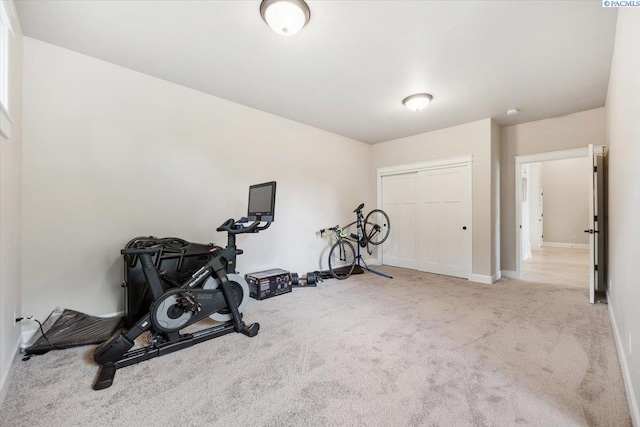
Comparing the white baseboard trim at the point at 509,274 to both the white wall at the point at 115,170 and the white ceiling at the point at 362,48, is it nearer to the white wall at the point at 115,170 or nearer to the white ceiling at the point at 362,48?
the white ceiling at the point at 362,48

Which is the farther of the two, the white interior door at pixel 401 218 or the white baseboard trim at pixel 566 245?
the white baseboard trim at pixel 566 245

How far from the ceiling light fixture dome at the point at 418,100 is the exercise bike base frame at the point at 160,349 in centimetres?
329

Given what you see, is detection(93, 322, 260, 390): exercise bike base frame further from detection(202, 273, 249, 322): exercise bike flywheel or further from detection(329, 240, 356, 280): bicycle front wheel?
detection(329, 240, 356, 280): bicycle front wheel

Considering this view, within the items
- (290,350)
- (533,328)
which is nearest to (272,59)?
(290,350)

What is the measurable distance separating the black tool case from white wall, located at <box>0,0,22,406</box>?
70 cm

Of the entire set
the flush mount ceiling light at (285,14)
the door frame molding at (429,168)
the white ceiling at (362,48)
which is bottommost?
the door frame molding at (429,168)

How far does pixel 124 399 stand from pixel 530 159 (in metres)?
5.82

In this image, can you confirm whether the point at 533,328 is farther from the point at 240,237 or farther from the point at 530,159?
the point at 240,237

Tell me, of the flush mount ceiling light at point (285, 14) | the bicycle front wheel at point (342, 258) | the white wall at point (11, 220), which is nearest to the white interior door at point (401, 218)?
the bicycle front wheel at point (342, 258)

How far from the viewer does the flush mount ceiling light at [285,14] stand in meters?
1.93

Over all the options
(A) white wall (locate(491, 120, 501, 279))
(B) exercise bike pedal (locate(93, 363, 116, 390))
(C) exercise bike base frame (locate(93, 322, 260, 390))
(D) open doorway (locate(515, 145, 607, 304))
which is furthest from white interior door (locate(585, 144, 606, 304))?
(B) exercise bike pedal (locate(93, 363, 116, 390))

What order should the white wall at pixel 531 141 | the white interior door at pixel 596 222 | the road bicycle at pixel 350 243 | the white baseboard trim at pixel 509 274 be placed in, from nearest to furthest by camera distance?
the white interior door at pixel 596 222 < the white wall at pixel 531 141 < the white baseboard trim at pixel 509 274 < the road bicycle at pixel 350 243

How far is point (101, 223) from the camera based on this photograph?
2.69 meters

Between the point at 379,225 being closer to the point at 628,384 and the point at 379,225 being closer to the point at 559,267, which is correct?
the point at 559,267
